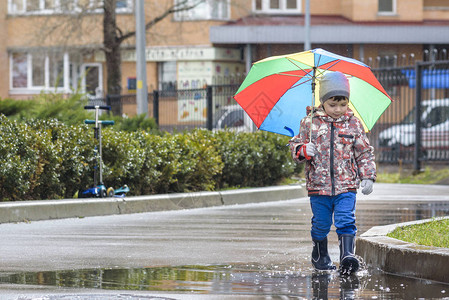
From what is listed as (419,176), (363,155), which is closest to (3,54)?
(419,176)

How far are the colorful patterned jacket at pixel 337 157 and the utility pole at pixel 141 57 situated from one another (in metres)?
13.2

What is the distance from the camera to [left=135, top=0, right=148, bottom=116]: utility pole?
811 inches

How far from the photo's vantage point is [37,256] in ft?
27.7

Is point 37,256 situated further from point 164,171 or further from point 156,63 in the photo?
point 156,63

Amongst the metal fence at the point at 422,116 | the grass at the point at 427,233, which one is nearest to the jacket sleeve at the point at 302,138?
the grass at the point at 427,233

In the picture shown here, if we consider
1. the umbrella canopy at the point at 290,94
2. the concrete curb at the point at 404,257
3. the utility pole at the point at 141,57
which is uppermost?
the utility pole at the point at 141,57

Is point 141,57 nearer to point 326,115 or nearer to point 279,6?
point 326,115

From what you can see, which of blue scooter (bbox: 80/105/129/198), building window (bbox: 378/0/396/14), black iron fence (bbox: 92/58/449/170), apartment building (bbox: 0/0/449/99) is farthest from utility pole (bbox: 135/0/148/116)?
building window (bbox: 378/0/396/14)

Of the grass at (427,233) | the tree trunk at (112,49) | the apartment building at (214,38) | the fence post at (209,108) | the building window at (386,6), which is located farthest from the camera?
the building window at (386,6)

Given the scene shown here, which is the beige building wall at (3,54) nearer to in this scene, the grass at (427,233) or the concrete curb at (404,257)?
the grass at (427,233)

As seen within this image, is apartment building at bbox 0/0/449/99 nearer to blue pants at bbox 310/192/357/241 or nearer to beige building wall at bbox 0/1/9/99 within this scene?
beige building wall at bbox 0/1/9/99

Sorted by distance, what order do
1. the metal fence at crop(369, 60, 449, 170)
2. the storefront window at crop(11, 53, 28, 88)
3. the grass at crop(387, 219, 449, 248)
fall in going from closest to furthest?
the grass at crop(387, 219, 449, 248) < the metal fence at crop(369, 60, 449, 170) < the storefront window at crop(11, 53, 28, 88)

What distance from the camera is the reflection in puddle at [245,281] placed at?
21.5 feet

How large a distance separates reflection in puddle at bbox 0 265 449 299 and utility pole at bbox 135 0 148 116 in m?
13.1
